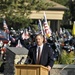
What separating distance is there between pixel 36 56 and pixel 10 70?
3.56 m

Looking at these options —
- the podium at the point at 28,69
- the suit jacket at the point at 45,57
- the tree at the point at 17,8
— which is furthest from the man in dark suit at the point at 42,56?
the tree at the point at 17,8

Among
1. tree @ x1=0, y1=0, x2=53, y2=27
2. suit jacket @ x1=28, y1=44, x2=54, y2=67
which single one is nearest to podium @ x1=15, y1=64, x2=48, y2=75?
suit jacket @ x1=28, y1=44, x2=54, y2=67

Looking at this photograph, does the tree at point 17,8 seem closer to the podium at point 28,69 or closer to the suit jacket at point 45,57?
the suit jacket at point 45,57

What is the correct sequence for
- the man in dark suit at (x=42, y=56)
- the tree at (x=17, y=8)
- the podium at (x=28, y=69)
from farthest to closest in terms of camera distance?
the tree at (x=17, y=8) → the man in dark suit at (x=42, y=56) → the podium at (x=28, y=69)

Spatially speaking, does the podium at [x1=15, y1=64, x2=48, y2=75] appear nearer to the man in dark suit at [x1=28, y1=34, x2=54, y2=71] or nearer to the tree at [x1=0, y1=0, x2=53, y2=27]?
A: the man in dark suit at [x1=28, y1=34, x2=54, y2=71]

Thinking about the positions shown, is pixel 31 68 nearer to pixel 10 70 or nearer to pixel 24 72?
pixel 24 72

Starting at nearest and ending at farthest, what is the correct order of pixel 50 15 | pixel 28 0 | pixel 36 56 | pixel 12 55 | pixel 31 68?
pixel 31 68
pixel 36 56
pixel 12 55
pixel 28 0
pixel 50 15

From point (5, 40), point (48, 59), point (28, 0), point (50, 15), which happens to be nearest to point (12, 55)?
point (48, 59)

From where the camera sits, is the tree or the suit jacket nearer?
the suit jacket

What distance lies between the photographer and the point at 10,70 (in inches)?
428

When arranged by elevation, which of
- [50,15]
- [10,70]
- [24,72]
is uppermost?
[24,72]

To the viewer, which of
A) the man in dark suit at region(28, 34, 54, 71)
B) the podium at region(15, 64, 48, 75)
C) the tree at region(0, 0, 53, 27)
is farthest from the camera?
the tree at region(0, 0, 53, 27)

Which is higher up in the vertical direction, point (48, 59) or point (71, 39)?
point (48, 59)

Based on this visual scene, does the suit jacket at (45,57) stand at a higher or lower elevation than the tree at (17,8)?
higher
